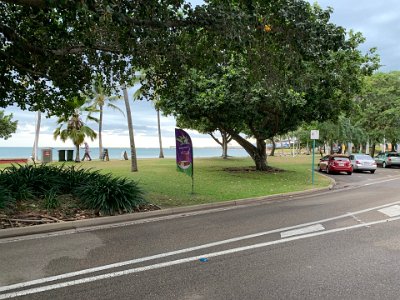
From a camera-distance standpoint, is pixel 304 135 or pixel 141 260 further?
pixel 304 135

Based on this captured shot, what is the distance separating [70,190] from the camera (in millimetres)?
10508

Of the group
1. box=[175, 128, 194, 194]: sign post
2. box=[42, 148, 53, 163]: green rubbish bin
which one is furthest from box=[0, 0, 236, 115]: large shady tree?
box=[42, 148, 53, 163]: green rubbish bin

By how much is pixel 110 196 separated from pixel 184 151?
3.79 meters

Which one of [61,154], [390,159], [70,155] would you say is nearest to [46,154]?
[61,154]

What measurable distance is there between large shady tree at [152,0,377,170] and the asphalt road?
4.38 meters

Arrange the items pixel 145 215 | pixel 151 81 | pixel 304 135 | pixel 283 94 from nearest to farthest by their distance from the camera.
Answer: pixel 145 215
pixel 151 81
pixel 283 94
pixel 304 135

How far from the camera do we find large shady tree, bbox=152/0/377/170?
878 centimetres

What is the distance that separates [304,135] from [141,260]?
118ft

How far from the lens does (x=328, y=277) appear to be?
4.77 metres

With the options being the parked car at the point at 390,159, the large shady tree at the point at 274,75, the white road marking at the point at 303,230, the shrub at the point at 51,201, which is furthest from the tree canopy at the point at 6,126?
the parked car at the point at 390,159

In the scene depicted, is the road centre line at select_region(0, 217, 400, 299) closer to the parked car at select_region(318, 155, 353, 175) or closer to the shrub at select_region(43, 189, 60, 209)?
the shrub at select_region(43, 189, 60, 209)

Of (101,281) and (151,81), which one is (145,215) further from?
(151,81)

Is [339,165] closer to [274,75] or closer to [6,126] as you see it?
[274,75]

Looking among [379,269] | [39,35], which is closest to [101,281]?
[379,269]
